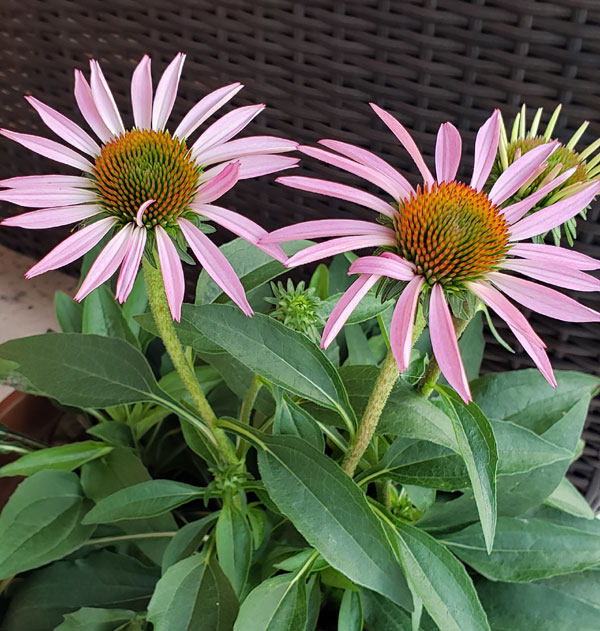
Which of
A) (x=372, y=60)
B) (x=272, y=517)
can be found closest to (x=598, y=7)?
(x=372, y=60)

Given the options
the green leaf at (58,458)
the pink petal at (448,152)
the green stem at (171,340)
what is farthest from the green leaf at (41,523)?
the pink petal at (448,152)

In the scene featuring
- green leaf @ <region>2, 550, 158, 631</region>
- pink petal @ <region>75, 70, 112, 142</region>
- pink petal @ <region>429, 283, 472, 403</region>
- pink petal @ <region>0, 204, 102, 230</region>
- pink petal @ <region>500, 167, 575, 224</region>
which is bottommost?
green leaf @ <region>2, 550, 158, 631</region>

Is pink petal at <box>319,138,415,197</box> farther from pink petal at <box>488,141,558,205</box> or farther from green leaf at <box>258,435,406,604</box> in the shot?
green leaf at <box>258,435,406,604</box>

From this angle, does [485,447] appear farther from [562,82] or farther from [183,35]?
[183,35]

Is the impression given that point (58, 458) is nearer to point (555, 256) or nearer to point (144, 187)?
point (144, 187)

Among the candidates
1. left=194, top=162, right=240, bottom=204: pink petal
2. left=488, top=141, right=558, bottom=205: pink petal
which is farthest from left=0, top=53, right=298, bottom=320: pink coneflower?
left=488, top=141, right=558, bottom=205: pink petal
